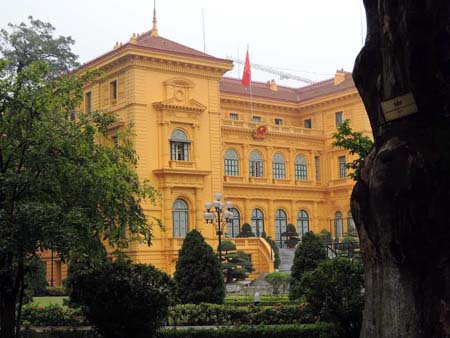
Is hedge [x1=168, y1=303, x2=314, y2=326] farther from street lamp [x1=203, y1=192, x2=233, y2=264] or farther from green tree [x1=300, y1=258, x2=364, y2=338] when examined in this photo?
street lamp [x1=203, y1=192, x2=233, y2=264]

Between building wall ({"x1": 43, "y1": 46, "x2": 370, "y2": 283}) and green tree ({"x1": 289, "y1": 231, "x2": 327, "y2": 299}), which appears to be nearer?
green tree ({"x1": 289, "y1": 231, "x2": 327, "y2": 299})

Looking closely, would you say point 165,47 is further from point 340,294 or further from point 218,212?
point 340,294

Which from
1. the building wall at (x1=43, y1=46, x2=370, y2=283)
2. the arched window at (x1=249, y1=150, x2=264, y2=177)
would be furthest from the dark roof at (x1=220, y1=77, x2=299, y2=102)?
the arched window at (x1=249, y1=150, x2=264, y2=177)

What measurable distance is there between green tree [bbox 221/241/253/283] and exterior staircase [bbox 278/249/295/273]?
11.7 feet

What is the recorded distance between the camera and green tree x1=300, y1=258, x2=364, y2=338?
13.7m

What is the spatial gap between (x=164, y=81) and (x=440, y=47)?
35707mm

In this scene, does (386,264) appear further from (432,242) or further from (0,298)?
(0,298)

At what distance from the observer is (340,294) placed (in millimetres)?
A: 13836

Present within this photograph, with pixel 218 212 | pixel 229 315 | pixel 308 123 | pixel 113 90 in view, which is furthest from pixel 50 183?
pixel 308 123

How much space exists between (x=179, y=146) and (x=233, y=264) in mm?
9158

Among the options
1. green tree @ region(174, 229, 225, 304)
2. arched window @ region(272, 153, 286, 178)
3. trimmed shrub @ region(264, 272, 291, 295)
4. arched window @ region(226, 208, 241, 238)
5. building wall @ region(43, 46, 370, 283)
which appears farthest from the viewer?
arched window @ region(272, 153, 286, 178)

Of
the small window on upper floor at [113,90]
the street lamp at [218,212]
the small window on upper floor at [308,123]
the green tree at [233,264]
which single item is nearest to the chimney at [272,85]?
the small window on upper floor at [308,123]

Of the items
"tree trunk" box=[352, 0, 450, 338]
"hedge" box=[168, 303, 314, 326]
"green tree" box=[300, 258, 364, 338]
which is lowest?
"hedge" box=[168, 303, 314, 326]

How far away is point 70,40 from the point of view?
47.1m
